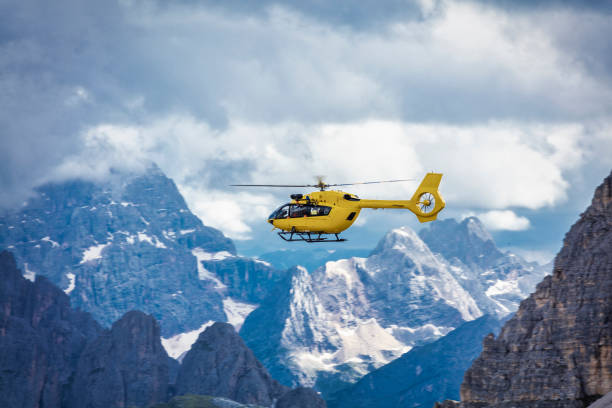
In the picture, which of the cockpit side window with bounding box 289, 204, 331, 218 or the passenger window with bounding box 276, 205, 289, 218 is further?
the passenger window with bounding box 276, 205, 289, 218

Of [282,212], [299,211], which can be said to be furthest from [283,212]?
[299,211]

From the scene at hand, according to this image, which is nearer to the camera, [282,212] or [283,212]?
[283,212]

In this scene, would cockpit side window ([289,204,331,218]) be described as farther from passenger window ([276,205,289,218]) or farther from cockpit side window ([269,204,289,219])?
cockpit side window ([269,204,289,219])

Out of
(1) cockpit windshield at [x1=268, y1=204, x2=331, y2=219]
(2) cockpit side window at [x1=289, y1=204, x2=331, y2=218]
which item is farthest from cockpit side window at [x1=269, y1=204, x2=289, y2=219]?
(2) cockpit side window at [x1=289, y1=204, x2=331, y2=218]

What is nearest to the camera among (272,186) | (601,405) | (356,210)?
(601,405)

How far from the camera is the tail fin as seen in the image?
134 meters

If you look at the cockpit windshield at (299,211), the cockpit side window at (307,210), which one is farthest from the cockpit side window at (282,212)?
the cockpit side window at (307,210)

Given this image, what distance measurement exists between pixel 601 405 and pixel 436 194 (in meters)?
55.8

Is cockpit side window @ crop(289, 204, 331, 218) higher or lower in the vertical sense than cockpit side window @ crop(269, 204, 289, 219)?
lower

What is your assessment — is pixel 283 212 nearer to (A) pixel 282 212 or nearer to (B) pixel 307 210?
(A) pixel 282 212

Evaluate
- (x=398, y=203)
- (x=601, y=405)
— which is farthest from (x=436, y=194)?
(x=601, y=405)

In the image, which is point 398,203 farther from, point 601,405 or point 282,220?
point 601,405

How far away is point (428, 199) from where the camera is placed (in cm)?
13562

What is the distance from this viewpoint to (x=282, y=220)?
141250 millimetres
